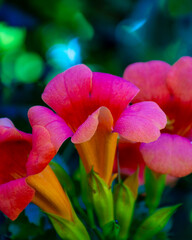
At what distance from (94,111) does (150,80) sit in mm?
211

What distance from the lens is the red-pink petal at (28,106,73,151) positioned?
797 millimetres

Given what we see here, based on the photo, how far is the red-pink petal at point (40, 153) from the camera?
0.76 metres

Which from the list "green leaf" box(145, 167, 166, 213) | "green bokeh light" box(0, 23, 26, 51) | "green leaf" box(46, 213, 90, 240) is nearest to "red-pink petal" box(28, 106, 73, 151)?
"green leaf" box(46, 213, 90, 240)

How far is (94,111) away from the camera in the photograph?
2.84 ft

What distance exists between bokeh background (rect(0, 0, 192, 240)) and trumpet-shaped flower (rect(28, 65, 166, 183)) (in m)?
0.38

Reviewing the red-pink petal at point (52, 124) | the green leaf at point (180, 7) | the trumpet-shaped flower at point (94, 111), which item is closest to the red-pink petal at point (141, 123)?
the trumpet-shaped flower at point (94, 111)

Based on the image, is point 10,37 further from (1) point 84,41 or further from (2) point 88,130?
(2) point 88,130

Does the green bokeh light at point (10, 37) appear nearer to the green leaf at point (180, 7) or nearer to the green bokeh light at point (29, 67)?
the green bokeh light at point (29, 67)

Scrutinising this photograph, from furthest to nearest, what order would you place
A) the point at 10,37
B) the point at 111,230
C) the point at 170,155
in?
the point at 10,37, the point at 111,230, the point at 170,155

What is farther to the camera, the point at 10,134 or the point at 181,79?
the point at 181,79

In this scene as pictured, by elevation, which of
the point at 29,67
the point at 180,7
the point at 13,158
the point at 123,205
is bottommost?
the point at 29,67

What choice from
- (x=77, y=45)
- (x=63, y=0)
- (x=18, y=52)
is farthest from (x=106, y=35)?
(x=18, y=52)

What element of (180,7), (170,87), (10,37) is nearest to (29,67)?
(10,37)

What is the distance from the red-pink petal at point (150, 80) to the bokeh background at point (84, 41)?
352 mm
